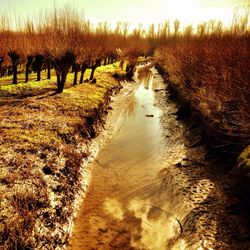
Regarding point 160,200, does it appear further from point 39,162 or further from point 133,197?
point 39,162

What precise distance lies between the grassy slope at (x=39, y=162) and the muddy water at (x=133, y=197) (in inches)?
20.5

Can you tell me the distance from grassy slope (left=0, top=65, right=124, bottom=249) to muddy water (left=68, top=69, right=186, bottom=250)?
52 centimetres

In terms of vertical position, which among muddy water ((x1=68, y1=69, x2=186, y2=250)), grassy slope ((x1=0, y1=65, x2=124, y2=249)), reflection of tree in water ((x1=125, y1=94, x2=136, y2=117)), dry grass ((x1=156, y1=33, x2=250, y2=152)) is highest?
dry grass ((x1=156, y1=33, x2=250, y2=152))

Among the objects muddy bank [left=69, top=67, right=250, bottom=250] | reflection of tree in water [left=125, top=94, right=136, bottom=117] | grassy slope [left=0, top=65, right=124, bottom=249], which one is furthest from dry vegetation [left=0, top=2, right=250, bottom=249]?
reflection of tree in water [left=125, top=94, right=136, bottom=117]

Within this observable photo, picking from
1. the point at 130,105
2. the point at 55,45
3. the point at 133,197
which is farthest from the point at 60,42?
the point at 133,197

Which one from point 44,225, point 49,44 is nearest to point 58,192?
point 44,225

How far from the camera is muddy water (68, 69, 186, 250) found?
17.0ft

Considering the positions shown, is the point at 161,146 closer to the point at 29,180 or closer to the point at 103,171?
the point at 103,171

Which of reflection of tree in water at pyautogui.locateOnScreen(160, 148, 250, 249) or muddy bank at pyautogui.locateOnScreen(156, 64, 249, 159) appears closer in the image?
reflection of tree in water at pyautogui.locateOnScreen(160, 148, 250, 249)

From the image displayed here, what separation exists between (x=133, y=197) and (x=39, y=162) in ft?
7.72

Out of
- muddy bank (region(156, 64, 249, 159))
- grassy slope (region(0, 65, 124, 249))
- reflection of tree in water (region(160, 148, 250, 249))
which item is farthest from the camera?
muddy bank (region(156, 64, 249, 159))

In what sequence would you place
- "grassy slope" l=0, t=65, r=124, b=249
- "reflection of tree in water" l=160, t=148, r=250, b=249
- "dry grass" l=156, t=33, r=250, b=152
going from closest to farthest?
"grassy slope" l=0, t=65, r=124, b=249 → "reflection of tree in water" l=160, t=148, r=250, b=249 → "dry grass" l=156, t=33, r=250, b=152

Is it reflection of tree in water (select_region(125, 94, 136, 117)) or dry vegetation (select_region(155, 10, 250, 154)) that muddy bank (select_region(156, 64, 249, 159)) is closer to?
dry vegetation (select_region(155, 10, 250, 154))

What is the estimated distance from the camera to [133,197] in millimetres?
6570
